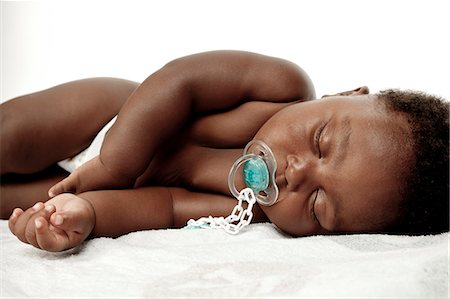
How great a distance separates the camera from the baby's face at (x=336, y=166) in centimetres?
94

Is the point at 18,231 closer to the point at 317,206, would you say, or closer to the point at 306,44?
the point at 317,206

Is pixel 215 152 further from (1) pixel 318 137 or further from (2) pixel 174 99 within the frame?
(1) pixel 318 137

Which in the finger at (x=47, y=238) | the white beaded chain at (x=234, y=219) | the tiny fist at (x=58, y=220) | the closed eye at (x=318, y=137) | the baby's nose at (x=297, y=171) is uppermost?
the closed eye at (x=318, y=137)

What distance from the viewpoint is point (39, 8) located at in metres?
1.93

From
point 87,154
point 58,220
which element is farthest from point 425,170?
point 87,154

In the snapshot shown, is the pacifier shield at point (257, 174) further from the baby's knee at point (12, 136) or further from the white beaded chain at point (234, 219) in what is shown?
the baby's knee at point (12, 136)

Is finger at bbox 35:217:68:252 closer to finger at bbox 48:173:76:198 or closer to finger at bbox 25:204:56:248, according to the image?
finger at bbox 25:204:56:248

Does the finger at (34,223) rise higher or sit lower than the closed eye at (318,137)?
lower

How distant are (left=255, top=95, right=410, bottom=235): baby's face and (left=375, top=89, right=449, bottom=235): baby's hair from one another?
20mm

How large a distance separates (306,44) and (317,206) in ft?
2.80

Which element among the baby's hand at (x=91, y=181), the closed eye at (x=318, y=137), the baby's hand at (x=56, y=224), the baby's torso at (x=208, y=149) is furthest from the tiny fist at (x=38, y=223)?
the closed eye at (x=318, y=137)

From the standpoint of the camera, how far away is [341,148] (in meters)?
0.96

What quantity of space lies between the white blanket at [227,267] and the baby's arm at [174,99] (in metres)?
0.19

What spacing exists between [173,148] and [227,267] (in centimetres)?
52
